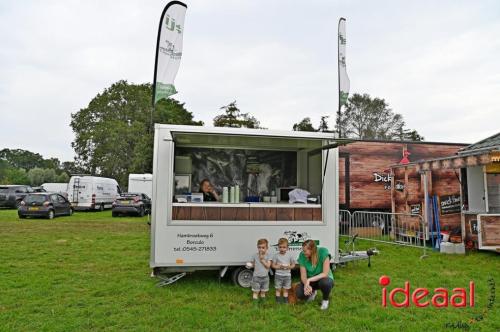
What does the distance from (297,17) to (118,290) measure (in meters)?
8.45

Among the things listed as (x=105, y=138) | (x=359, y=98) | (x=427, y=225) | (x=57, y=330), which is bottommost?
(x=57, y=330)

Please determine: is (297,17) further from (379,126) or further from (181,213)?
(379,126)

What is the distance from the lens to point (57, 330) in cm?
361

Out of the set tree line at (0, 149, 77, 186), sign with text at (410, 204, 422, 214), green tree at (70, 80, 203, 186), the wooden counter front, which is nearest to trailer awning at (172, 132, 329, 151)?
the wooden counter front

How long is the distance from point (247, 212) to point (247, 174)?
5.39ft

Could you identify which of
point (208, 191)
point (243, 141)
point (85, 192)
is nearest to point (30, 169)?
point (85, 192)

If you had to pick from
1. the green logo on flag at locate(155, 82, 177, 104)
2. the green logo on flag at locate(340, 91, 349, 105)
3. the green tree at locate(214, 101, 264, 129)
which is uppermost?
the green tree at locate(214, 101, 264, 129)

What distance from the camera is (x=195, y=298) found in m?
4.67

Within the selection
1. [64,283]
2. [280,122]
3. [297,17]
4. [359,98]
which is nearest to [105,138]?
[280,122]

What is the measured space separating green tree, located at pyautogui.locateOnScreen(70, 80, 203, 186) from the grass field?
2489 cm

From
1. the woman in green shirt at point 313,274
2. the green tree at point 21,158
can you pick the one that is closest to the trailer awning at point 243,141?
the woman in green shirt at point 313,274

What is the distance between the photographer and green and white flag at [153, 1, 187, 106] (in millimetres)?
6895

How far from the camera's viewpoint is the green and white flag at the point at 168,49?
6.89 meters

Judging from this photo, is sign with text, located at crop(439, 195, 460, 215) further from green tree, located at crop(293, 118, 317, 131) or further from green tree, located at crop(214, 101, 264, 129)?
green tree, located at crop(293, 118, 317, 131)
